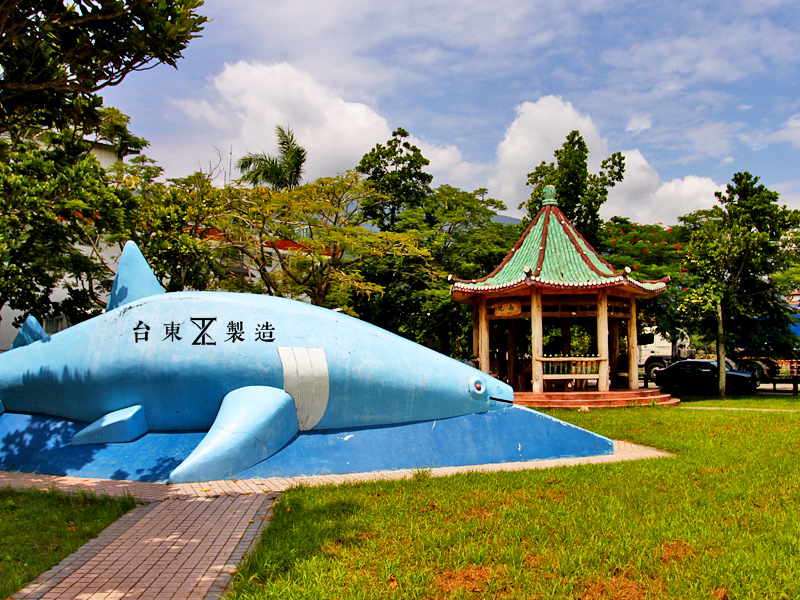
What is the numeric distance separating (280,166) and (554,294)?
46.6 feet

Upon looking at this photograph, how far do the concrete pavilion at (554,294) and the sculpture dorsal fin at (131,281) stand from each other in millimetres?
8889

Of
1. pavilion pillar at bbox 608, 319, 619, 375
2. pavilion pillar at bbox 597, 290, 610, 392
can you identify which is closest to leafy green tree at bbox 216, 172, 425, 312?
pavilion pillar at bbox 597, 290, 610, 392

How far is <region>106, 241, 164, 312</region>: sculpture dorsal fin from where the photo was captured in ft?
27.7

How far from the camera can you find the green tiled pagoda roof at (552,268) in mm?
14641

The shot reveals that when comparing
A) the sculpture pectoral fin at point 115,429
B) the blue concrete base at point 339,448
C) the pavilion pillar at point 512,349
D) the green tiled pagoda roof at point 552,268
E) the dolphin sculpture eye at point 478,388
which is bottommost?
the blue concrete base at point 339,448

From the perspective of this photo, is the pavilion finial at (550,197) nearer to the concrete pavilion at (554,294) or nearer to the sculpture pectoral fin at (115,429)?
the concrete pavilion at (554,294)

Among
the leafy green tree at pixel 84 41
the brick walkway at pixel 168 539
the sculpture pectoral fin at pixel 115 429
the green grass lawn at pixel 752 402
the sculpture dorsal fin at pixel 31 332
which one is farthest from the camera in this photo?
the green grass lawn at pixel 752 402

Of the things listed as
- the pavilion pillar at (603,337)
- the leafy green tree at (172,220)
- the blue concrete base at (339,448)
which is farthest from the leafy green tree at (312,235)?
the blue concrete base at (339,448)

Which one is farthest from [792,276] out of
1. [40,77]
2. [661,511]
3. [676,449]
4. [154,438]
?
[40,77]

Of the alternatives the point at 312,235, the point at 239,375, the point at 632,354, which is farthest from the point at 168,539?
the point at 312,235

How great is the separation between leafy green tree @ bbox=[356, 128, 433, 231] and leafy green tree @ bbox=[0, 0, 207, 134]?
57.6ft

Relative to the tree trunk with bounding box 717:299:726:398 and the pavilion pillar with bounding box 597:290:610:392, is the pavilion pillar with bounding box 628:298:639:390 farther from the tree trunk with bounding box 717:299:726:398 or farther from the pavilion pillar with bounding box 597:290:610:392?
the tree trunk with bounding box 717:299:726:398

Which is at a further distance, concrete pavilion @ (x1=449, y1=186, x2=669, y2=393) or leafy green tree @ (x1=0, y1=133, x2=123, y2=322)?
concrete pavilion @ (x1=449, y1=186, x2=669, y2=393)

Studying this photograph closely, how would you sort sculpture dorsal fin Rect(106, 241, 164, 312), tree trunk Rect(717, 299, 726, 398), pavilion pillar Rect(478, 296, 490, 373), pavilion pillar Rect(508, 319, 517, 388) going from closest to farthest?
1. sculpture dorsal fin Rect(106, 241, 164, 312)
2. pavilion pillar Rect(478, 296, 490, 373)
3. tree trunk Rect(717, 299, 726, 398)
4. pavilion pillar Rect(508, 319, 517, 388)
